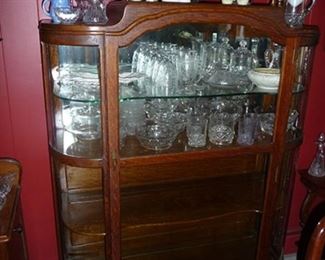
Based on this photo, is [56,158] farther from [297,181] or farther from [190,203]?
[297,181]

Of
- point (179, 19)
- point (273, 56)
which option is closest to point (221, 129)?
point (273, 56)

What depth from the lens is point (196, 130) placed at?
5.04 ft

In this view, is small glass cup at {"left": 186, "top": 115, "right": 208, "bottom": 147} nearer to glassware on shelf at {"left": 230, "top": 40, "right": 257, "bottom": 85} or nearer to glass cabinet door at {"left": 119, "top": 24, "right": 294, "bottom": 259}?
glass cabinet door at {"left": 119, "top": 24, "right": 294, "bottom": 259}

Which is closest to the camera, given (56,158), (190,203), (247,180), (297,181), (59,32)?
(59,32)

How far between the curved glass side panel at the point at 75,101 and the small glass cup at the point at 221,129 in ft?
1.60

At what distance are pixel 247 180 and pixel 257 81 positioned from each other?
543 mm

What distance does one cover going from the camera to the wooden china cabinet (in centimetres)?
126

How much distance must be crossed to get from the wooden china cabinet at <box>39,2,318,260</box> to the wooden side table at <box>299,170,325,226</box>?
0.72 feet

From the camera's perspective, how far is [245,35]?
57.7 inches

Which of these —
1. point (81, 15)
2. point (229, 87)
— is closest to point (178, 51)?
point (229, 87)

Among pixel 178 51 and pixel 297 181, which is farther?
pixel 297 181

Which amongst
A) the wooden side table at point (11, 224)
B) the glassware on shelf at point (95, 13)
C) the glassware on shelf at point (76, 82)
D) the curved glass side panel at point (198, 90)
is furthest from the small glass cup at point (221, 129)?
the wooden side table at point (11, 224)

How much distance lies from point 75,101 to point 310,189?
4.25ft

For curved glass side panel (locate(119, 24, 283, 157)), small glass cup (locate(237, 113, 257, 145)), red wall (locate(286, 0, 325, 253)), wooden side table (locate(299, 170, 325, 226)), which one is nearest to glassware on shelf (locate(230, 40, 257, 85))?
curved glass side panel (locate(119, 24, 283, 157))
